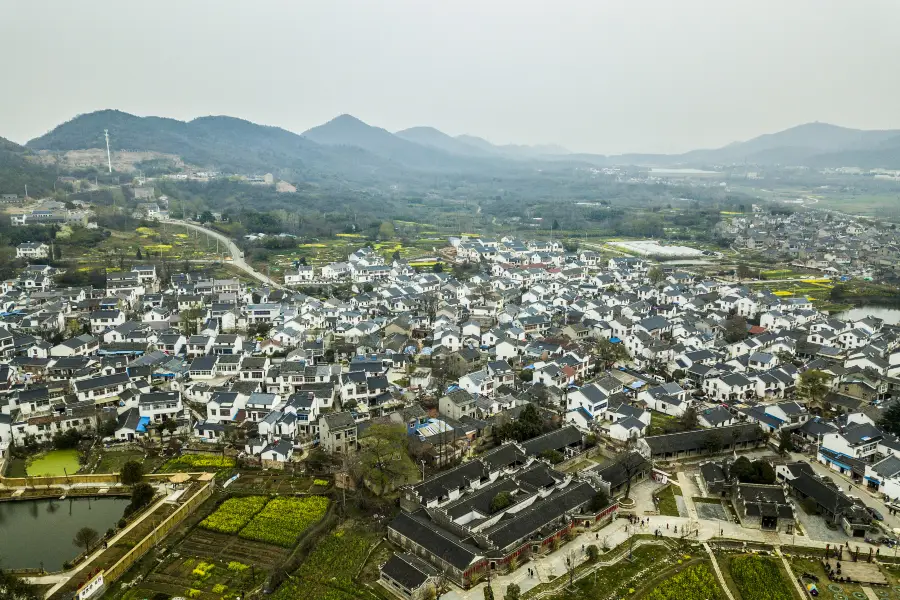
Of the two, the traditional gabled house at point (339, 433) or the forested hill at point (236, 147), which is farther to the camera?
the forested hill at point (236, 147)

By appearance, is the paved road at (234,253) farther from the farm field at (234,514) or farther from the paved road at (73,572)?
the paved road at (73,572)

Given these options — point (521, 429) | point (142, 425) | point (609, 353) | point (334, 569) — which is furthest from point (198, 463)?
point (609, 353)

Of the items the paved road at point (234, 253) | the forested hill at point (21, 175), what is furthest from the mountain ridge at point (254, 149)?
the paved road at point (234, 253)

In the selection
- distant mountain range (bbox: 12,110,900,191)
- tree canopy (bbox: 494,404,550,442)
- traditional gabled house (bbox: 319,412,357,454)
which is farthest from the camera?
distant mountain range (bbox: 12,110,900,191)

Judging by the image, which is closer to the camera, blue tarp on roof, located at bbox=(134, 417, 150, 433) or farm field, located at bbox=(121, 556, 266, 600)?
farm field, located at bbox=(121, 556, 266, 600)

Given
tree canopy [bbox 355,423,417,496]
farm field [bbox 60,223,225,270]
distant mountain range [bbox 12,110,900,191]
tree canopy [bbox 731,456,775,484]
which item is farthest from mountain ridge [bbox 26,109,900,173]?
tree canopy [bbox 731,456,775,484]

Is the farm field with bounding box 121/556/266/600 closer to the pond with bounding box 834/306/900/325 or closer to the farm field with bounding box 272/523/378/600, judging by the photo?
the farm field with bounding box 272/523/378/600
